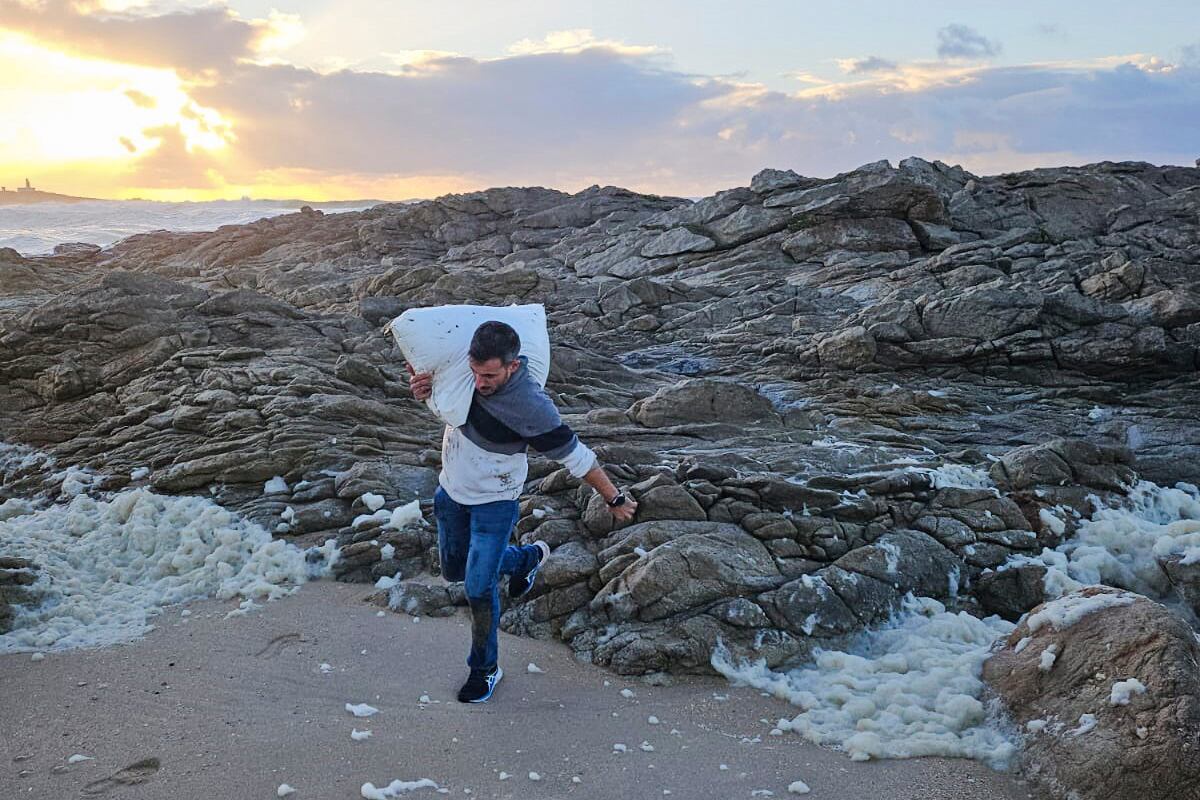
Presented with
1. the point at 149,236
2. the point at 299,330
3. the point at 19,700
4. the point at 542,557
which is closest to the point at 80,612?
the point at 19,700

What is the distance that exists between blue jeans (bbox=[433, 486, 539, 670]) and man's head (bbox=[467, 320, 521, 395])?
93cm

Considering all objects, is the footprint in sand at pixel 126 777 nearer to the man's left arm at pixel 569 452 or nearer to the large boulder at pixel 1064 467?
the man's left arm at pixel 569 452

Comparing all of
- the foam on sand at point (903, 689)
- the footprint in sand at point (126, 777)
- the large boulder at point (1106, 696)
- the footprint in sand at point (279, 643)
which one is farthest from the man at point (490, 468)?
the large boulder at point (1106, 696)

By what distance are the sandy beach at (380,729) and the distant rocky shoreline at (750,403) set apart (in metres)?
0.61

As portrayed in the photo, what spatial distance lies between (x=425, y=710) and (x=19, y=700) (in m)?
2.84

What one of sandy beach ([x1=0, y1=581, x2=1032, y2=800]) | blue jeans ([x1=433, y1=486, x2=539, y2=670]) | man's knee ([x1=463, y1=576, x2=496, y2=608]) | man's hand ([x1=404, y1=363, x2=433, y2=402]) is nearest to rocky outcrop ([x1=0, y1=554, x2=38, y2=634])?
sandy beach ([x1=0, y1=581, x2=1032, y2=800])

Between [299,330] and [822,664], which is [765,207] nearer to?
[299,330]

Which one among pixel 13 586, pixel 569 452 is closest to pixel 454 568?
pixel 569 452

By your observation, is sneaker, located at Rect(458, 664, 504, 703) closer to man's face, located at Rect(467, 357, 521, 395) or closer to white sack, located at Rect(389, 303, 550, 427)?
white sack, located at Rect(389, 303, 550, 427)

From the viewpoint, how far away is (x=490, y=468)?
602 centimetres

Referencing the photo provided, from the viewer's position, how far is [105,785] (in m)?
5.15

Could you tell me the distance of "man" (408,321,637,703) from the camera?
5766 mm

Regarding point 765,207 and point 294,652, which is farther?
point 765,207

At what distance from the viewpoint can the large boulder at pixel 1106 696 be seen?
5.09 m
